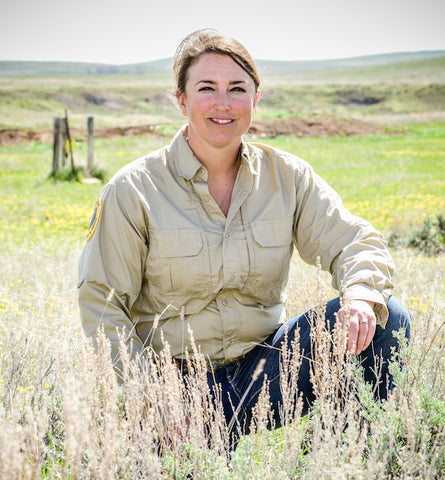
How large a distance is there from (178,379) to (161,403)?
37cm

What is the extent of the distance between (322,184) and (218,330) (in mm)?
893

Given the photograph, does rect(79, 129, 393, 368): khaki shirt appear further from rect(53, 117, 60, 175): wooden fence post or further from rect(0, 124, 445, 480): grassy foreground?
rect(53, 117, 60, 175): wooden fence post

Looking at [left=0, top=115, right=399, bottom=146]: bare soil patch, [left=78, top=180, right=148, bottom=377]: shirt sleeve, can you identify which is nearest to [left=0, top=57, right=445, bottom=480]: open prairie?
[left=78, top=180, right=148, bottom=377]: shirt sleeve

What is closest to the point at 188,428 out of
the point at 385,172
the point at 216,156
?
the point at 216,156

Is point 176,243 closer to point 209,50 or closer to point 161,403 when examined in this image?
point 161,403

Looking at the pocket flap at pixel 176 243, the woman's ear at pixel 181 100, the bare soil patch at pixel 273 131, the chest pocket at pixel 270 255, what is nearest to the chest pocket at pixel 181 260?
the pocket flap at pixel 176 243

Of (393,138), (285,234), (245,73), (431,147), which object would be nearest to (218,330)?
(285,234)

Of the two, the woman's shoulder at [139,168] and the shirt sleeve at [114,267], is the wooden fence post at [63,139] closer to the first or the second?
the woman's shoulder at [139,168]

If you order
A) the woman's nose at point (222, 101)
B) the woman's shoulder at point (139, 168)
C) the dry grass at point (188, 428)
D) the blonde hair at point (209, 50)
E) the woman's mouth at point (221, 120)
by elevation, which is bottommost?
the dry grass at point (188, 428)

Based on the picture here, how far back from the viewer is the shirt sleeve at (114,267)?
2355 millimetres

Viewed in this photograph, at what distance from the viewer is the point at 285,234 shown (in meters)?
2.69

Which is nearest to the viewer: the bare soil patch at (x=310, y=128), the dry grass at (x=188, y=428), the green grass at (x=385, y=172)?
the dry grass at (x=188, y=428)

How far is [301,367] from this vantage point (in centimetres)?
242

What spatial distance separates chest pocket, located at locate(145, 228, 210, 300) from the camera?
2.49 meters
